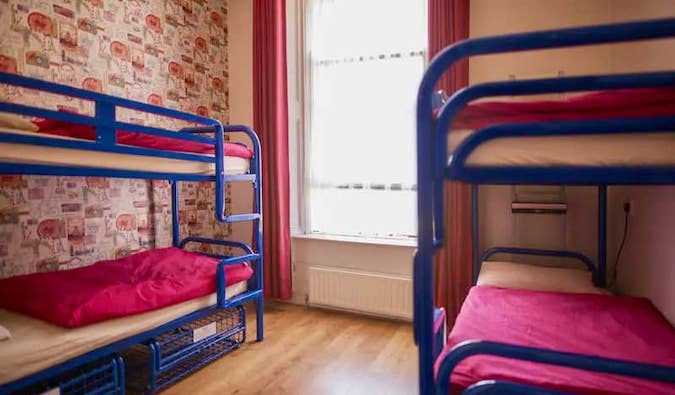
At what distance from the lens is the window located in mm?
2936

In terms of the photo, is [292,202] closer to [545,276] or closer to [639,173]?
[545,276]

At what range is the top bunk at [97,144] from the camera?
53.1 inches

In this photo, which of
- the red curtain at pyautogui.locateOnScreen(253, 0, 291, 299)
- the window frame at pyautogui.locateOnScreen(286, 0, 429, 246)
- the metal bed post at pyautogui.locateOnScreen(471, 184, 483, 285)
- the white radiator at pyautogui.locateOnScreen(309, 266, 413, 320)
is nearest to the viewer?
the metal bed post at pyautogui.locateOnScreen(471, 184, 483, 285)

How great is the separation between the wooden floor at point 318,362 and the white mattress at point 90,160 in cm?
113

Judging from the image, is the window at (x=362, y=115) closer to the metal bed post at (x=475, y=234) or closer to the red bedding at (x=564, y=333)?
the metal bed post at (x=475, y=234)

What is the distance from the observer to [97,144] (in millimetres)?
1560

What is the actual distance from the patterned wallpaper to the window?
0.91m

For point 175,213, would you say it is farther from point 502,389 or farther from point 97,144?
point 502,389

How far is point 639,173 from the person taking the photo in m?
0.88

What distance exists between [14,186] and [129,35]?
50.1 inches

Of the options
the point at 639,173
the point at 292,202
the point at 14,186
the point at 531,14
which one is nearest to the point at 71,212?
the point at 14,186

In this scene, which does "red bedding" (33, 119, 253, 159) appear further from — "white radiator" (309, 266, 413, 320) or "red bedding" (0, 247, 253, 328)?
"white radiator" (309, 266, 413, 320)

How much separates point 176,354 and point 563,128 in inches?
79.3

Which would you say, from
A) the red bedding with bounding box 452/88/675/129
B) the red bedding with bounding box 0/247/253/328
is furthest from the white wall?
the red bedding with bounding box 0/247/253/328
